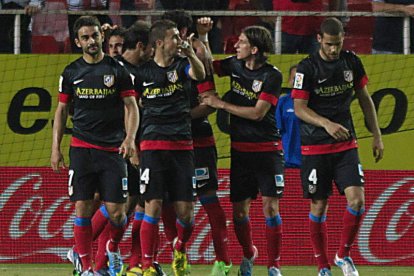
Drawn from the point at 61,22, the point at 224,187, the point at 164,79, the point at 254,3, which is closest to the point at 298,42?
the point at 254,3

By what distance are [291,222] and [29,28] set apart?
155 inches

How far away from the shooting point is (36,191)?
14.2 m

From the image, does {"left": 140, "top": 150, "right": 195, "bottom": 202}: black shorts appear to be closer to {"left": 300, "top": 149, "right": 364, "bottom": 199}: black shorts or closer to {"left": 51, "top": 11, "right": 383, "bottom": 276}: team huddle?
{"left": 51, "top": 11, "right": 383, "bottom": 276}: team huddle

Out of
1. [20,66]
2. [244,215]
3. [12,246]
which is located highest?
[20,66]

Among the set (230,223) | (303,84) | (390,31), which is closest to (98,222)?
(303,84)

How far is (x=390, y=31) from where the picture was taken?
14398 mm

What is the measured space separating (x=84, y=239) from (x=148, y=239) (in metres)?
0.58

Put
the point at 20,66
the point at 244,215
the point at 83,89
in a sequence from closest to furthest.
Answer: the point at 83,89 → the point at 244,215 → the point at 20,66

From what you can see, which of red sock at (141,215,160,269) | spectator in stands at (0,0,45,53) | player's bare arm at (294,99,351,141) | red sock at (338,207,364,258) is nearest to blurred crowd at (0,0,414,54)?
spectator in stands at (0,0,45,53)

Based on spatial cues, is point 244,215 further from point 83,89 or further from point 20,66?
point 20,66

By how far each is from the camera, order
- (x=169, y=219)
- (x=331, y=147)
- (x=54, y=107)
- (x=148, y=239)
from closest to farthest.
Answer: (x=148, y=239) < (x=331, y=147) < (x=169, y=219) < (x=54, y=107)

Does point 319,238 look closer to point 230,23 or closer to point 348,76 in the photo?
point 348,76

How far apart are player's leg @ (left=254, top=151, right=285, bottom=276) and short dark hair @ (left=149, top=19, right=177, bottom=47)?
1460 mm

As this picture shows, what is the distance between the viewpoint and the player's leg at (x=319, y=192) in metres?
11.0
